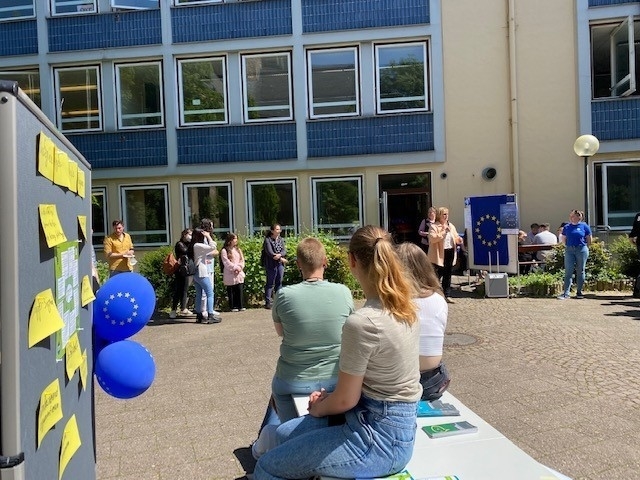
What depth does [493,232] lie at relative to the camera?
40.7 feet

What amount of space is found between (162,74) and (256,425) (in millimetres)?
13557

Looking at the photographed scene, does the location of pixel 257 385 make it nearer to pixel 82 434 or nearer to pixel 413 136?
pixel 82 434

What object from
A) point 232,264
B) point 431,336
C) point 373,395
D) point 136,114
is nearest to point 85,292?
point 373,395

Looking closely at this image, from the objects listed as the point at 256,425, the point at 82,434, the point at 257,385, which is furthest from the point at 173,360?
the point at 82,434

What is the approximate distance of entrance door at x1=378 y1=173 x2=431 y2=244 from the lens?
51.5ft

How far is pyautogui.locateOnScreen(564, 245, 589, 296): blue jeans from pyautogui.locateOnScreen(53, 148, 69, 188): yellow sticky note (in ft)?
35.6

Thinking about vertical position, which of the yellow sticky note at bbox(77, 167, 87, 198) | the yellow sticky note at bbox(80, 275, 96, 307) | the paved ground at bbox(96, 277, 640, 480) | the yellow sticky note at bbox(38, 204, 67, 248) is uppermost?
the yellow sticky note at bbox(77, 167, 87, 198)

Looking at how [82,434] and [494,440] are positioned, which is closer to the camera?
[82,434]

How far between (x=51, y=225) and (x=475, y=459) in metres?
2.17

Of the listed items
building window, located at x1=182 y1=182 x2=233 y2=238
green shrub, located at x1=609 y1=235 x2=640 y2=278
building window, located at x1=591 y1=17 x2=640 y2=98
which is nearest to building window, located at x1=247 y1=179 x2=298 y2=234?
building window, located at x1=182 y1=182 x2=233 y2=238

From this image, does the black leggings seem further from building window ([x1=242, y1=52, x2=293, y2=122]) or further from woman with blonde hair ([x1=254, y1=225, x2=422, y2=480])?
woman with blonde hair ([x1=254, y1=225, x2=422, y2=480])

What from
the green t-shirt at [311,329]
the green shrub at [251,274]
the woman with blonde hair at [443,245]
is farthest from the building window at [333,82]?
the green t-shirt at [311,329]

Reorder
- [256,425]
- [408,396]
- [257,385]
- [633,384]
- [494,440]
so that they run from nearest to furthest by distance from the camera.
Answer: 1. [408,396]
2. [494,440]
3. [256,425]
4. [633,384]
5. [257,385]

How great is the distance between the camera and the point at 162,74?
16.2 metres
